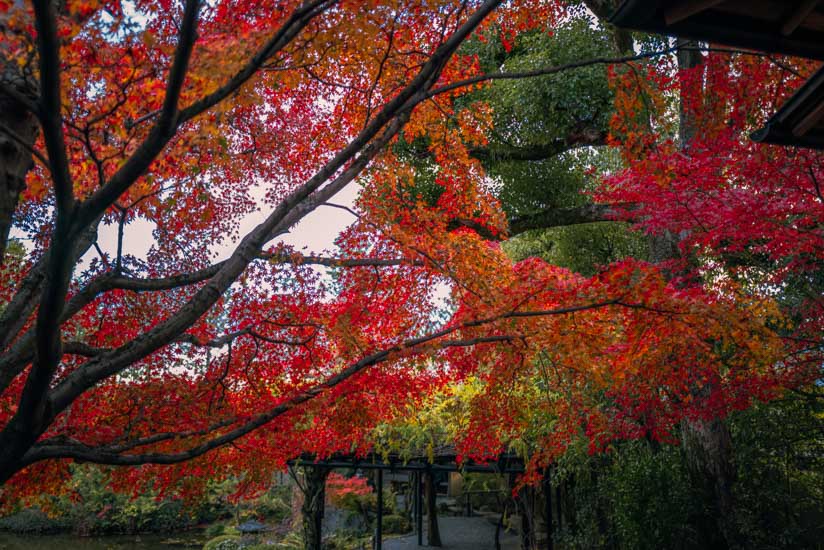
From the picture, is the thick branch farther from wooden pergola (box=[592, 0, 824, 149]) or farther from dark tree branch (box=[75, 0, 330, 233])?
dark tree branch (box=[75, 0, 330, 233])

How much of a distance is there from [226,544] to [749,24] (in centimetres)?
1459

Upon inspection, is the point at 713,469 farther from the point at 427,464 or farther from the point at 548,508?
the point at 427,464

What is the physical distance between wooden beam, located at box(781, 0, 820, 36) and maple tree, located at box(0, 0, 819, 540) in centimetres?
131

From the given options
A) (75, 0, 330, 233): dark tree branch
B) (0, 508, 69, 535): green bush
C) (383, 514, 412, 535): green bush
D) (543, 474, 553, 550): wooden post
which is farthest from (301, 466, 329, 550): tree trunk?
(0, 508, 69, 535): green bush

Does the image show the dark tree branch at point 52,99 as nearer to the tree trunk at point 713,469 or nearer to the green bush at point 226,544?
the tree trunk at point 713,469

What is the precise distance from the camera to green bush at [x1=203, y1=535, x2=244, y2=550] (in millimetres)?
13547

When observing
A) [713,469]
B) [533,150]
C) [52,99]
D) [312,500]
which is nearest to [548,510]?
[713,469]

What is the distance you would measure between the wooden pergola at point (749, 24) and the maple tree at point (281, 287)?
1.04 meters

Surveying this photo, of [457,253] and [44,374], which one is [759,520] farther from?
[44,374]

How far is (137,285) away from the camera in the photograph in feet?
14.0

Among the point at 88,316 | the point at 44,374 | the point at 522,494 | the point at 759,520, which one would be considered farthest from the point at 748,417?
the point at 88,316

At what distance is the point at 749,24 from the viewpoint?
285cm

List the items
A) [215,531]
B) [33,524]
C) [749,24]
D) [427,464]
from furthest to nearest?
[33,524]
[215,531]
[427,464]
[749,24]

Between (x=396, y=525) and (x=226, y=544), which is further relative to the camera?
(x=396, y=525)
